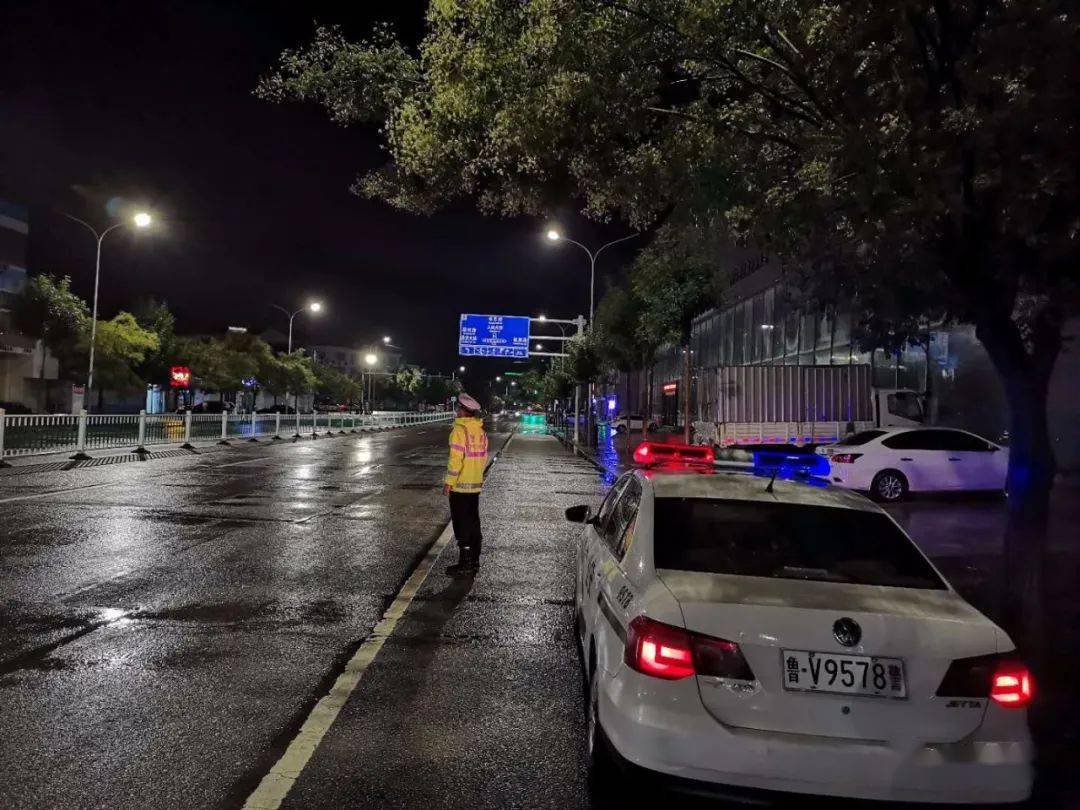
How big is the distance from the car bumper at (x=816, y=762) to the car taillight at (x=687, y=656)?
6 centimetres

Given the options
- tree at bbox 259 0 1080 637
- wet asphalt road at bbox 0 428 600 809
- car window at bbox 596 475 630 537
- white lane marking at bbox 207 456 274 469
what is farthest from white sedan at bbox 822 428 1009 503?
white lane marking at bbox 207 456 274 469

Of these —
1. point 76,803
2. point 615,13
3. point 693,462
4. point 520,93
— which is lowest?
point 76,803

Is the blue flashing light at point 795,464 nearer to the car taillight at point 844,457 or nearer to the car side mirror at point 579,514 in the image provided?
the car side mirror at point 579,514

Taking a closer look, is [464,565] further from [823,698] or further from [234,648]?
[823,698]

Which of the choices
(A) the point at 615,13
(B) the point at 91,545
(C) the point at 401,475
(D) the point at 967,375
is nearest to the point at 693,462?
(A) the point at 615,13

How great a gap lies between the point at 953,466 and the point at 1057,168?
1106 cm

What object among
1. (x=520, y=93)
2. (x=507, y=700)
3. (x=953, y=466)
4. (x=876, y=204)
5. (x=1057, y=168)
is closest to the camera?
(x=507, y=700)

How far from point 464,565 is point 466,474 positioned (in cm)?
96

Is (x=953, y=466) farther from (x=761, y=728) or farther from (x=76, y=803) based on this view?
(x=76, y=803)

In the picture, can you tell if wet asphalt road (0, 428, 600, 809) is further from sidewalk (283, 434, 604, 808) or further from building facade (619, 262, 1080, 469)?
building facade (619, 262, 1080, 469)

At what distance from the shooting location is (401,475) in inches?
795

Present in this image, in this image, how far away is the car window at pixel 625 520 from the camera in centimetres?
438

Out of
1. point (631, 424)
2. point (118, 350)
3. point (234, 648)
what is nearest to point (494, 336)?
point (631, 424)

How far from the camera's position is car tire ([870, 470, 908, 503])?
15.3 m
